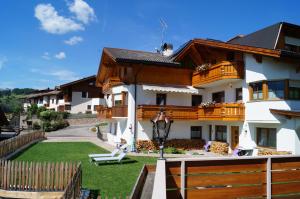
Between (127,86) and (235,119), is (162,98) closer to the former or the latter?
(127,86)

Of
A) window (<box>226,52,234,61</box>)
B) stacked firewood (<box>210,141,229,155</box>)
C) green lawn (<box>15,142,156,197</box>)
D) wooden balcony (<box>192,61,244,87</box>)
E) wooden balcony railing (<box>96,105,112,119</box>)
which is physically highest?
window (<box>226,52,234,61</box>)

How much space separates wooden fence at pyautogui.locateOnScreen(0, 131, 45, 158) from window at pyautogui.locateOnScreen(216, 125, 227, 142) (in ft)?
52.5

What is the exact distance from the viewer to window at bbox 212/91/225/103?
2585 centimetres

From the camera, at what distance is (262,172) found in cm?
692

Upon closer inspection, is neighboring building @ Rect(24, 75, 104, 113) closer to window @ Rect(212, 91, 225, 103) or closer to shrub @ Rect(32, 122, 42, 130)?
shrub @ Rect(32, 122, 42, 130)

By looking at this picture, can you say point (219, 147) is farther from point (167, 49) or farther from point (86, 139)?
point (86, 139)

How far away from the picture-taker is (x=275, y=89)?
66.4 ft

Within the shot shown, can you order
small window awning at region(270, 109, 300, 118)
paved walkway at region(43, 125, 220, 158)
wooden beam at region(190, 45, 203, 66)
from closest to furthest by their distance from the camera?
small window awning at region(270, 109, 300, 118) → paved walkway at region(43, 125, 220, 158) → wooden beam at region(190, 45, 203, 66)

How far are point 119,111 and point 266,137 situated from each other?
12.3m

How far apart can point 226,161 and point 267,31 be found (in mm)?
20371

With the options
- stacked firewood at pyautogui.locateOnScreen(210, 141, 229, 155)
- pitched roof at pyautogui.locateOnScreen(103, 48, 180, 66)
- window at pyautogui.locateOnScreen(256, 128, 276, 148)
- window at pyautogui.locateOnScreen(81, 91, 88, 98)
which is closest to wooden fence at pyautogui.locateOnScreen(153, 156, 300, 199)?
window at pyautogui.locateOnScreen(256, 128, 276, 148)

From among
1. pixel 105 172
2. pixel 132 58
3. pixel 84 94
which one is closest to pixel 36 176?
pixel 105 172

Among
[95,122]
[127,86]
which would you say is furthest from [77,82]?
[127,86]

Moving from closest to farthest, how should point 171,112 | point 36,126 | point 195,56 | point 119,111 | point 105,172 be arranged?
point 105,172, point 171,112, point 119,111, point 195,56, point 36,126
